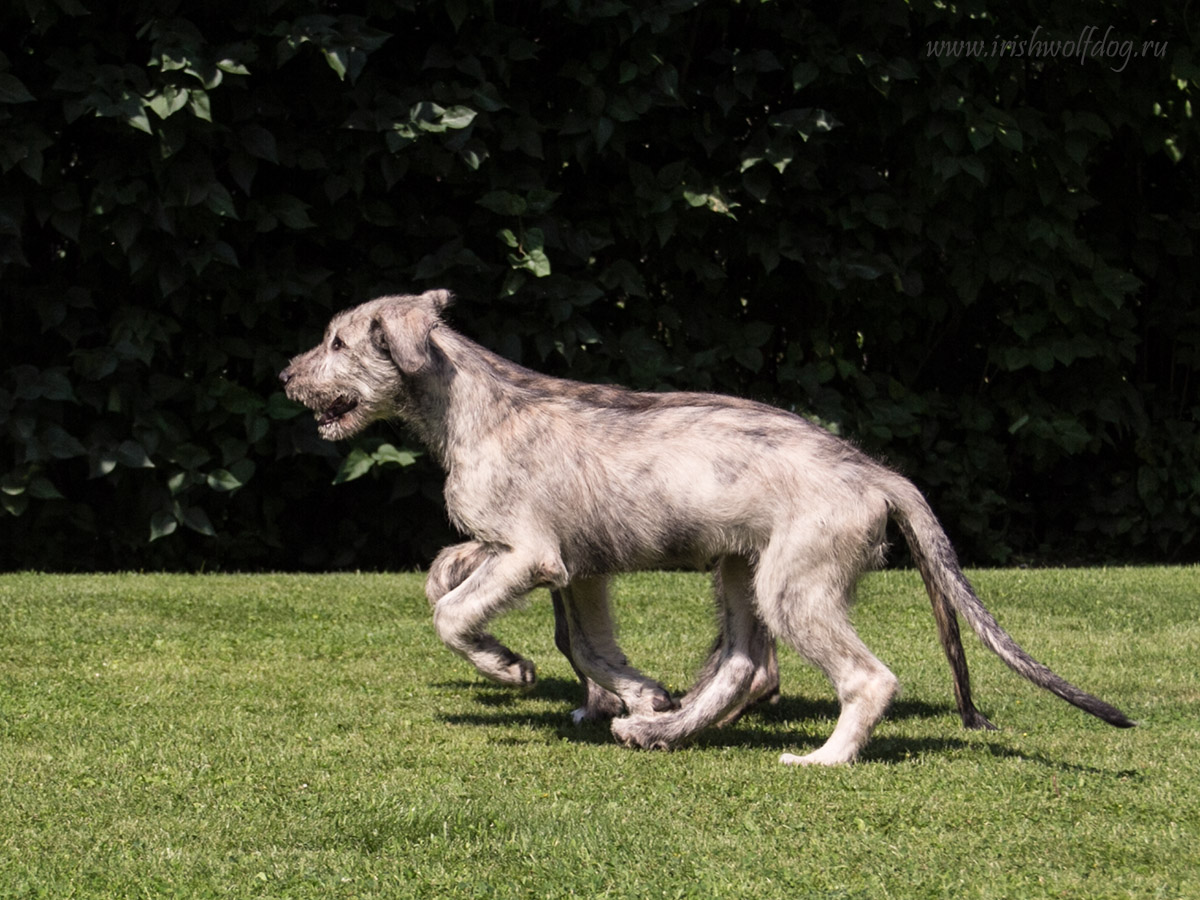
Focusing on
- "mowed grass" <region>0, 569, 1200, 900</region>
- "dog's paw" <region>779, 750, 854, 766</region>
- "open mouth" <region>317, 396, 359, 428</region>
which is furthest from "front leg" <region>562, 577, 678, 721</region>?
"open mouth" <region>317, 396, 359, 428</region>

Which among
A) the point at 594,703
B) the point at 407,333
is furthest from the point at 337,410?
the point at 594,703

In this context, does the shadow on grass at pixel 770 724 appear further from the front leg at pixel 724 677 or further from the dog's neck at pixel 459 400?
the dog's neck at pixel 459 400

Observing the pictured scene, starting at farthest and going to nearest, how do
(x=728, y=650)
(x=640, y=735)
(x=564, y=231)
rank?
(x=564, y=231)
(x=728, y=650)
(x=640, y=735)

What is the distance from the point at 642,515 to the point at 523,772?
3.66 ft

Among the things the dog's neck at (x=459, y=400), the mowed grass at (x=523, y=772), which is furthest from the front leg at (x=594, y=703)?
the dog's neck at (x=459, y=400)

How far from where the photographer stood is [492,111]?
33.3ft

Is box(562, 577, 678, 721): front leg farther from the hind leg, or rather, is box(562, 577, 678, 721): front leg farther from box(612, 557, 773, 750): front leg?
the hind leg

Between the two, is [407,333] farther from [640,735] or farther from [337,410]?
[640,735]

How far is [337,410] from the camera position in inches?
263

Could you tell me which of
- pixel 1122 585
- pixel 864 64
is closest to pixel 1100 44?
pixel 864 64

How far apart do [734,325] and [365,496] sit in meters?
2.89

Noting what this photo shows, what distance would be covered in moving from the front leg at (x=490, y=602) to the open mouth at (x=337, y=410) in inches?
33.5

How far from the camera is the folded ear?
21.1ft

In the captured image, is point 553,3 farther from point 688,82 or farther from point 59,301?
point 59,301
